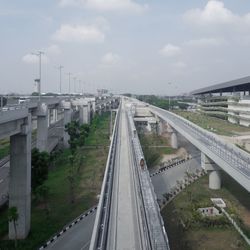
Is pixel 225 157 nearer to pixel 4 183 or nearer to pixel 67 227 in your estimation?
pixel 67 227

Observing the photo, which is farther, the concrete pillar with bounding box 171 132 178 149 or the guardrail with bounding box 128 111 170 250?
the concrete pillar with bounding box 171 132 178 149

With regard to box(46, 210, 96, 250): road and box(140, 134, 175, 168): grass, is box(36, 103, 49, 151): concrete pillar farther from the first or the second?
box(46, 210, 96, 250): road

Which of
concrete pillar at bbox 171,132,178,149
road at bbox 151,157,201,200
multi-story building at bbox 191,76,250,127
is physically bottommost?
road at bbox 151,157,201,200

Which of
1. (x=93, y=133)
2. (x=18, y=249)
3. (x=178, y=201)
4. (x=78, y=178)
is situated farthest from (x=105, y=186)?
(x=93, y=133)

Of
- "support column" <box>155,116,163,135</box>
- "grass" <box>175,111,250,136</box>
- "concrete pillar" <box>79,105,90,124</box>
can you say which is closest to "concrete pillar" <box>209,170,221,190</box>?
"grass" <box>175,111,250,136</box>

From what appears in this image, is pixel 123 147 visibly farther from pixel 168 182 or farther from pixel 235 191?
pixel 235 191

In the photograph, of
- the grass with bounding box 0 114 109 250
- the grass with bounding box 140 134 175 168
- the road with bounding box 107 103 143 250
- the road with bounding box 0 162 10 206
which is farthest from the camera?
the grass with bounding box 140 134 175 168

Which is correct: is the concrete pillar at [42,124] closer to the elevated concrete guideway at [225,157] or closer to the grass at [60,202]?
the grass at [60,202]

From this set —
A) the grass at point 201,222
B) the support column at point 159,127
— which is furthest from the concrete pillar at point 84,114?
the grass at point 201,222

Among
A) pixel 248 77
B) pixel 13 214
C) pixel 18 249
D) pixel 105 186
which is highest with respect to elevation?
pixel 248 77
